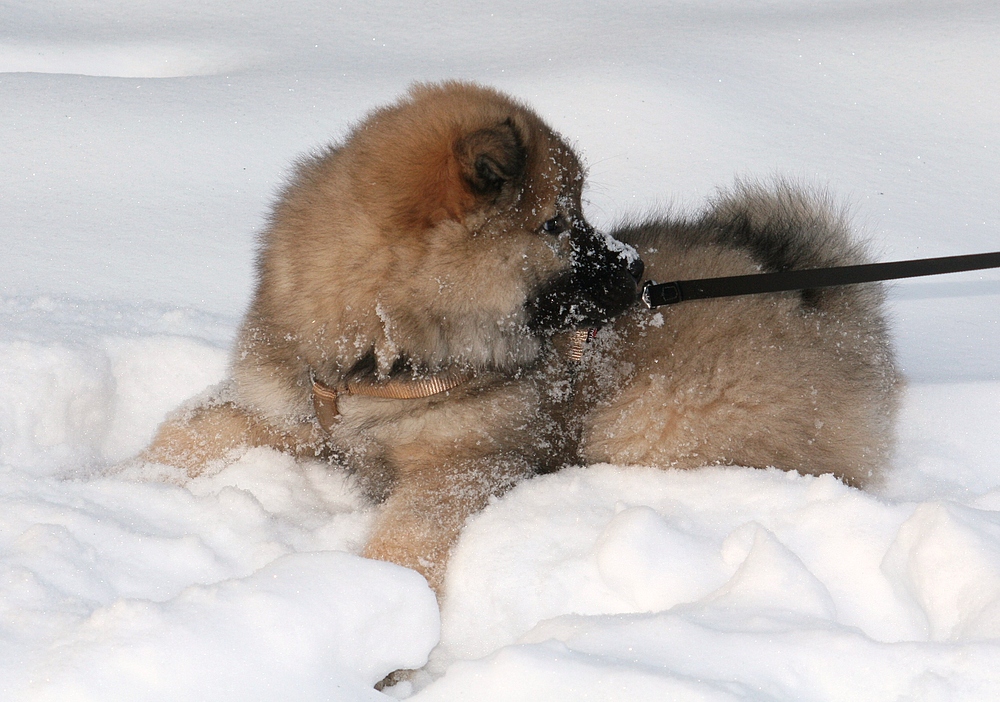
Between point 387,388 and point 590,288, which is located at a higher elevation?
point 590,288

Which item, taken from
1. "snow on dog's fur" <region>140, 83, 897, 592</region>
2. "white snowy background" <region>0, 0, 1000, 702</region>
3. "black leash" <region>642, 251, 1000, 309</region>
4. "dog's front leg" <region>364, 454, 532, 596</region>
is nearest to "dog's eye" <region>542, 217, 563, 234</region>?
"snow on dog's fur" <region>140, 83, 897, 592</region>

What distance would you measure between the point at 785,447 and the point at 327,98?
3038mm

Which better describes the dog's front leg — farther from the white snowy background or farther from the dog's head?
the dog's head

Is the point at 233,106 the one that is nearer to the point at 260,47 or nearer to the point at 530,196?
the point at 260,47

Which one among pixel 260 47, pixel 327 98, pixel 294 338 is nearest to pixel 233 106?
pixel 327 98

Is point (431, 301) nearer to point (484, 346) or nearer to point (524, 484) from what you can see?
point (484, 346)

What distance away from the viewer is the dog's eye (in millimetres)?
1902

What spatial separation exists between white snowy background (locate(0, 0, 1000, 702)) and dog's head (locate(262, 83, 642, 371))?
40 cm

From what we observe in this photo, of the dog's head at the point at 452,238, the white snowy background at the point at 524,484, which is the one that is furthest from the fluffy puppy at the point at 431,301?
the white snowy background at the point at 524,484

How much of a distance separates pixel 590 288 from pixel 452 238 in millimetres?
337

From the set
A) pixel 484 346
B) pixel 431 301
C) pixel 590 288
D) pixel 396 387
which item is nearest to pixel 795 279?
pixel 590 288

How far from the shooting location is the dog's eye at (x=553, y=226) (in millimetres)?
1902

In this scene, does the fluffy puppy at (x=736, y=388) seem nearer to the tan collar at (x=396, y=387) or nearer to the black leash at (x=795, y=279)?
the black leash at (x=795, y=279)

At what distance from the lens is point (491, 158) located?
172cm
